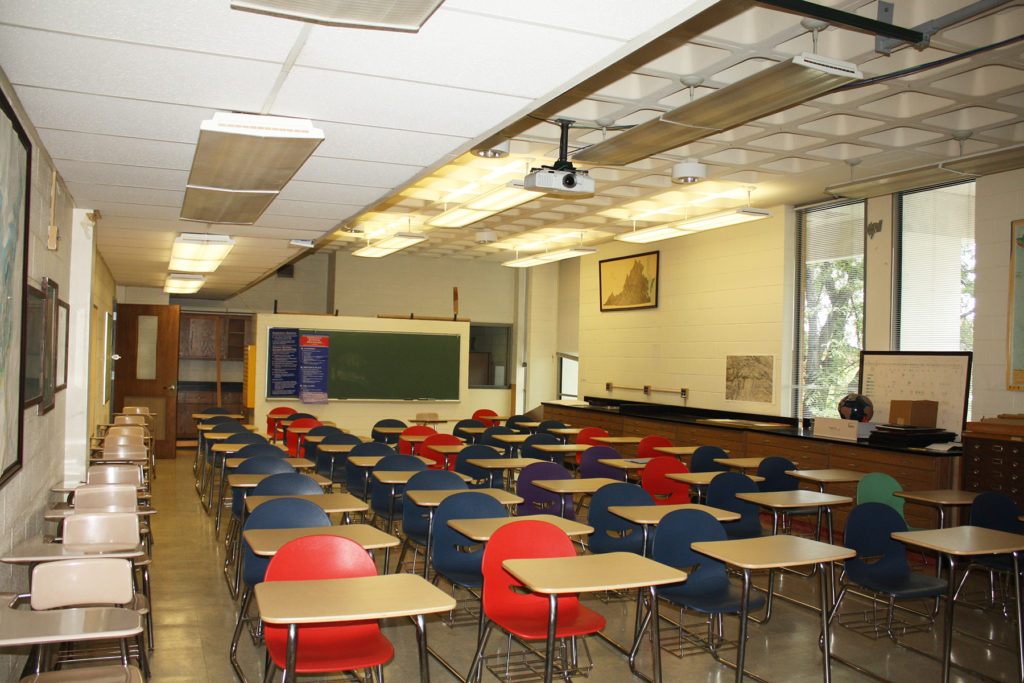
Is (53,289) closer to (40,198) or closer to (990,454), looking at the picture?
(40,198)

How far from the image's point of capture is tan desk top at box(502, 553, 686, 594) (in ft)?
10.3

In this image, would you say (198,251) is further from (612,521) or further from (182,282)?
(612,521)

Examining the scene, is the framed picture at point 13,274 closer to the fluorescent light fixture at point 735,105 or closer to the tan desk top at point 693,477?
the fluorescent light fixture at point 735,105

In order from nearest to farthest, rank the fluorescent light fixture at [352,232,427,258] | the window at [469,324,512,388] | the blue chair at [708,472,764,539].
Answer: the blue chair at [708,472,764,539] < the fluorescent light fixture at [352,232,427,258] < the window at [469,324,512,388]

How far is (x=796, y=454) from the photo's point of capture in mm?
8281

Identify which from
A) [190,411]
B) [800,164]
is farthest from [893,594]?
[190,411]

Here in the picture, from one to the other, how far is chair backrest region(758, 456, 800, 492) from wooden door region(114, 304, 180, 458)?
9879mm

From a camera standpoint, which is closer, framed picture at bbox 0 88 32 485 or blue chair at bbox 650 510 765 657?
framed picture at bbox 0 88 32 485

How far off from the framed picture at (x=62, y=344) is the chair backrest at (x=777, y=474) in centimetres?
575

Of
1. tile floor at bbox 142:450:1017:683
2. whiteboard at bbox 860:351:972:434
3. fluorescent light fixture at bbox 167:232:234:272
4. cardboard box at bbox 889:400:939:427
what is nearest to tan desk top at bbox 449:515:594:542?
tile floor at bbox 142:450:1017:683

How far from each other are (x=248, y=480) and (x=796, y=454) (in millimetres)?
5663

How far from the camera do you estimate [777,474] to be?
275 inches

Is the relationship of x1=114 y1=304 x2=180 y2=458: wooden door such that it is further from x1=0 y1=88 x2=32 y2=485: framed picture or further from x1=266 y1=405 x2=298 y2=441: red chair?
x1=0 y1=88 x2=32 y2=485: framed picture

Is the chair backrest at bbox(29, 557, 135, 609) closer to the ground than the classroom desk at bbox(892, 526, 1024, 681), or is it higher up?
higher up
